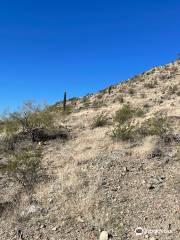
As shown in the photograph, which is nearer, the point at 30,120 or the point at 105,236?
the point at 105,236

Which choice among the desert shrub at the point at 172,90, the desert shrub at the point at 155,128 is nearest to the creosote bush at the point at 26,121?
A: the desert shrub at the point at 155,128

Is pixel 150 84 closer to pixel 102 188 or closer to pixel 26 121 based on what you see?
pixel 26 121

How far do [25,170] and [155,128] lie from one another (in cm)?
596

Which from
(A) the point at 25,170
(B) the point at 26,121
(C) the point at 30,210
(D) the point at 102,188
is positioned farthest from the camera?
(B) the point at 26,121

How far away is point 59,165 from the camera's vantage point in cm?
1493

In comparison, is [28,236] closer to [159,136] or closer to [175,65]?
[159,136]

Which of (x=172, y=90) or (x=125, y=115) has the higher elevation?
(x=172, y=90)

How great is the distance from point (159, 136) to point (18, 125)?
27.3ft

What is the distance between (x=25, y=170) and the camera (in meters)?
14.4

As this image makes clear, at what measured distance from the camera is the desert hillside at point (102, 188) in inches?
400

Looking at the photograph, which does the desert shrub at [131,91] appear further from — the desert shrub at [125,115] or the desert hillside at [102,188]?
the desert hillside at [102,188]

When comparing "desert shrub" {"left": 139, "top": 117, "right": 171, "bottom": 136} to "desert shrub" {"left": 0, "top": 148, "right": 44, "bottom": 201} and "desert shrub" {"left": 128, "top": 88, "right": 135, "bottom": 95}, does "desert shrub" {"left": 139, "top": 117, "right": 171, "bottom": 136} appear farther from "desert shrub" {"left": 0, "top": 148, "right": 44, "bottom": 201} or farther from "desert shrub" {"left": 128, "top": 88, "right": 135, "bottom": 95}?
"desert shrub" {"left": 128, "top": 88, "right": 135, "bottom": 95}

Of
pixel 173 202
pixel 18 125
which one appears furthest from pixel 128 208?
pixel 18 125

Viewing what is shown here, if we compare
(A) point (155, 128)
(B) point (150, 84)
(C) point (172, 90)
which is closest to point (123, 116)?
(A) point (155, 128)
